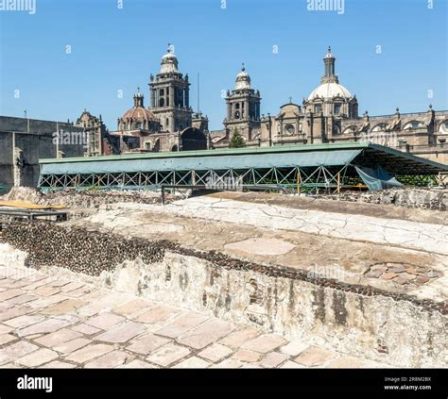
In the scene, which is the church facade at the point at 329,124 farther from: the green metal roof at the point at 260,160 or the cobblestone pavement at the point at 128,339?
the cobblestone pavement at the point at 128,339

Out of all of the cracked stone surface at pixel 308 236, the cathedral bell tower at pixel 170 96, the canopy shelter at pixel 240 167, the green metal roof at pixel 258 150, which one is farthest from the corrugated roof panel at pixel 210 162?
the cathedral bell tower at pixel 170 96

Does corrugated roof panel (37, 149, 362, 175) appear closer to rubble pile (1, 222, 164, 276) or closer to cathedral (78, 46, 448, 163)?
rubble pile (1, 222, 164, 276)

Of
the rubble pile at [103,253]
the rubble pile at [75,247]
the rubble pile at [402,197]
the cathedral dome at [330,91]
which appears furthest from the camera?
the cathedral dome at [330,91]

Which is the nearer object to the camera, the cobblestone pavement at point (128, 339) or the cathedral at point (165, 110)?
the cobblestone pavement at point (128, 339)

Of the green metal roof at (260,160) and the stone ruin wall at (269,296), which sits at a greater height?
the green metal roof at (260,160)

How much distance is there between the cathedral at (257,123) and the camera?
6494 centimetres

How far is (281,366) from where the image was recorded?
4.93 m

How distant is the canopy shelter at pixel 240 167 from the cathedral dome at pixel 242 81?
7196 cm

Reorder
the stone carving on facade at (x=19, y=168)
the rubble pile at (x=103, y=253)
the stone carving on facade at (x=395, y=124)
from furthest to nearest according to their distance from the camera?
the stone carving on facade at (x=395, y=124) → the stone carving on facade at (x=19, y=168) → the rubble pile at (x=103, y=253)

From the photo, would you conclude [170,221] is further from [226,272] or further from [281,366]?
[281,366]

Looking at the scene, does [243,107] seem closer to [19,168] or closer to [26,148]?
[26,148]

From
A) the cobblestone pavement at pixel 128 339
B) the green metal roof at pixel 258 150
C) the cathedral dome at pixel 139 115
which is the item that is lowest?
the cobblestone pavement at pixel 128 339
